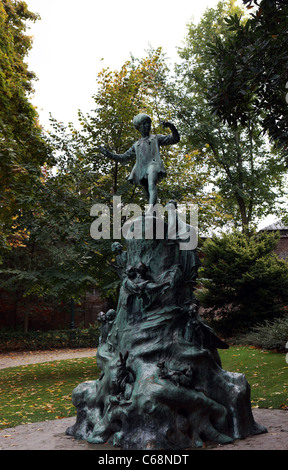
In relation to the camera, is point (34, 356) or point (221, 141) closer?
point (34, 356)

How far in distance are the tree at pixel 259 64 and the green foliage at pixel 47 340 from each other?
16763 mm

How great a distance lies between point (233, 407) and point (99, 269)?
7.19m

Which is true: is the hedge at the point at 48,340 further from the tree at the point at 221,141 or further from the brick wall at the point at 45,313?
Result: the tree at the point at 221,141

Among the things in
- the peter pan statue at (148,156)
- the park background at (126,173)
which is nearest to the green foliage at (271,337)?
the park background at (126,173)

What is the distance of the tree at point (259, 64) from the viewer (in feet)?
24.4

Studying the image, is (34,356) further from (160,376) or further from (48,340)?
(160,376)

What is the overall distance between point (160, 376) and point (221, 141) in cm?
2099

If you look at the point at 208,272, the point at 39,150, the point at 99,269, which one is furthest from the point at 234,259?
the point at 39,150

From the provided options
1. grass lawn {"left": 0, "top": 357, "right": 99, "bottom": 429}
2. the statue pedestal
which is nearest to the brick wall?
grass lawn {"left": 0, "top": 357, "right": 99, "bottom": 429}

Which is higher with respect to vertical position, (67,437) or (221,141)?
(221,141)

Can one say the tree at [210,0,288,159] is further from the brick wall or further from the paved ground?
the brick wall

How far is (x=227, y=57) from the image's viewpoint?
8.01 m

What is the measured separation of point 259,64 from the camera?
25.1ft

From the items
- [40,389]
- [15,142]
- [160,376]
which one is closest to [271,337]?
[40,389]
